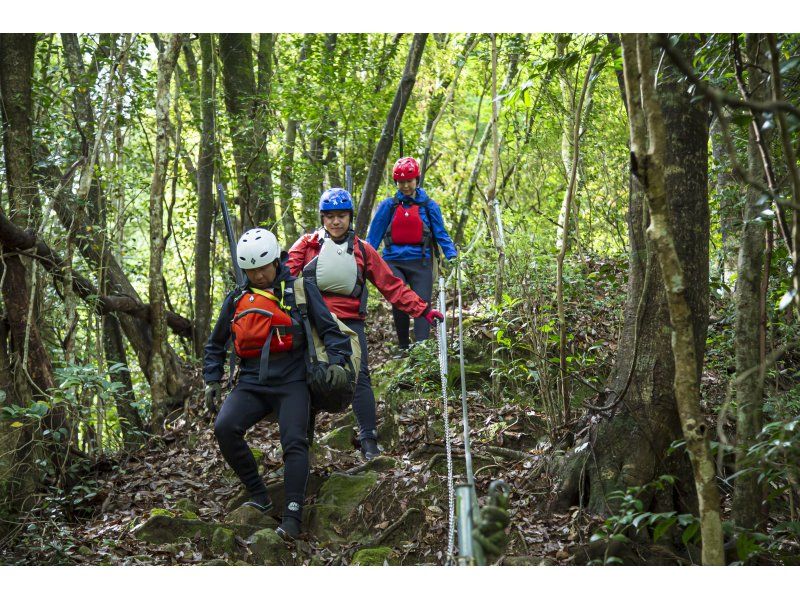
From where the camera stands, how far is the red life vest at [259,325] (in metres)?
5.82

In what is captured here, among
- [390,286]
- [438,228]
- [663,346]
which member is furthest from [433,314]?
[663,346]

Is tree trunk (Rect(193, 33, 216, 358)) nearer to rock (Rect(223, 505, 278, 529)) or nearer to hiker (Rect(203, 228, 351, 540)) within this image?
hiker (Rect(203, 228, 351, 540))

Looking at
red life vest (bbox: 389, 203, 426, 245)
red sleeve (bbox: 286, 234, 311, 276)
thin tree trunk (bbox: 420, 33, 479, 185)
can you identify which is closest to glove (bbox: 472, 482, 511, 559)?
red sleeve (bbox: 286, 234, 311, 276)

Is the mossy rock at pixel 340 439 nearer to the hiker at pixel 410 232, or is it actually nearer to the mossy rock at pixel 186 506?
the hiker at pixel 410 232

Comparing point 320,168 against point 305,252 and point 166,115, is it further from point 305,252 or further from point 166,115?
point 305,252

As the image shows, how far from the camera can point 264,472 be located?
23.4 feet

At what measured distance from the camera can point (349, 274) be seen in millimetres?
6750

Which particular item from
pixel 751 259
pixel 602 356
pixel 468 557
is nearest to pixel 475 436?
pixel 602 356

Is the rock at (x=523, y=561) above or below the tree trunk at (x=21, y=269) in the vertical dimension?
below

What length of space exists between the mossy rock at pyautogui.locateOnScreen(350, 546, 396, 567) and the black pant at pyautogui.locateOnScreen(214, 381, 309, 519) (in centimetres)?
66

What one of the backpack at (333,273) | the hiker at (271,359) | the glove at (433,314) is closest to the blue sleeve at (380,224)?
the backpack at (333,273)

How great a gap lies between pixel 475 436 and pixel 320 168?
6898 mm

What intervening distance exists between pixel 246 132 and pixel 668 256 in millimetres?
8735

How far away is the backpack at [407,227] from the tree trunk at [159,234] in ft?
8.80
